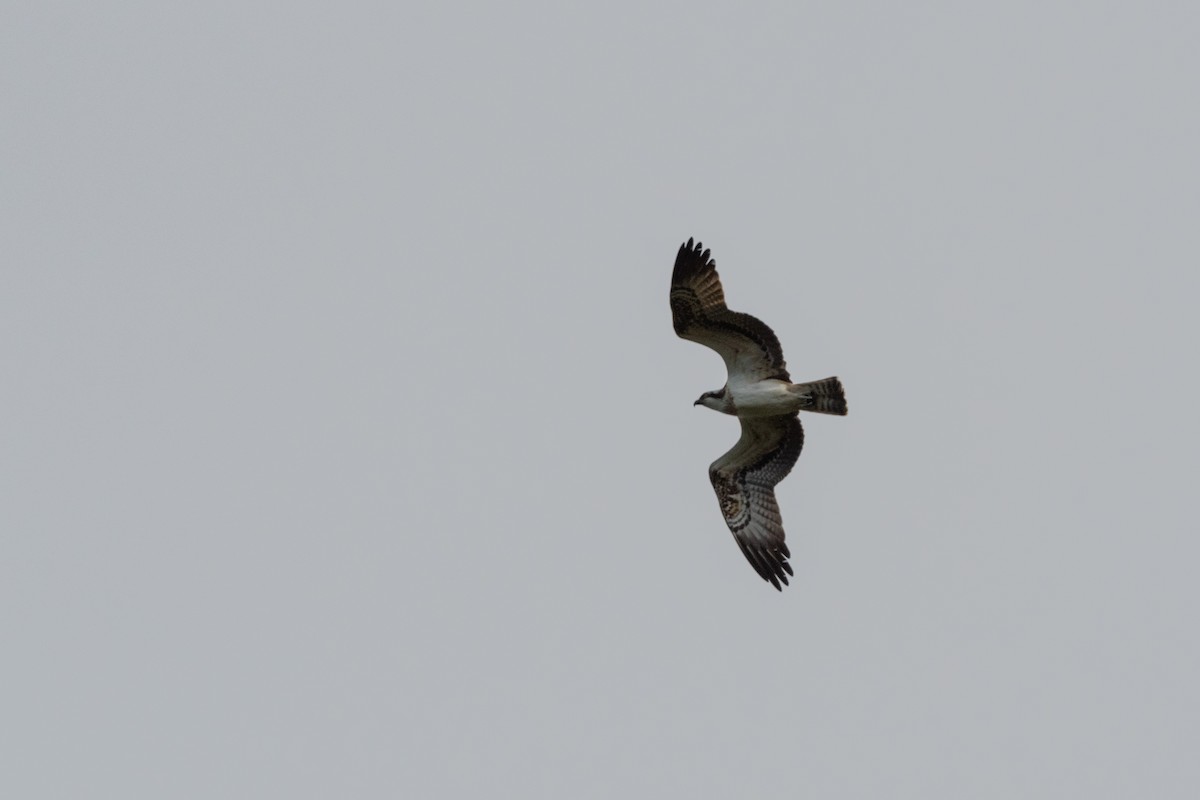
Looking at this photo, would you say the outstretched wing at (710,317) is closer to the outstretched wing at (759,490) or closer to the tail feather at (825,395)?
the tail feather at (825,395)

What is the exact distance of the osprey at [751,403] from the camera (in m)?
19.1

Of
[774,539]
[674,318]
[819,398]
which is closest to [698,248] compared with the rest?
[674,318]

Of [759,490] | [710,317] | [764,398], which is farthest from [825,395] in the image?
[759,490]

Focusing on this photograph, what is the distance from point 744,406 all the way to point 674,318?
4.18ft

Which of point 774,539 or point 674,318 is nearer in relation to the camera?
point 674,318

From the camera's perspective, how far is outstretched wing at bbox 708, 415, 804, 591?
20.5 m

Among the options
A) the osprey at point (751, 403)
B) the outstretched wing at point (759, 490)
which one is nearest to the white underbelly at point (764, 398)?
the osprey at point (751, 403)

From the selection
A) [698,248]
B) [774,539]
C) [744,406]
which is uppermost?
[698,248]

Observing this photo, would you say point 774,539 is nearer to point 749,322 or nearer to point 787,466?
point 787,466

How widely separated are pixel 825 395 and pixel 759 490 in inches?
79.1

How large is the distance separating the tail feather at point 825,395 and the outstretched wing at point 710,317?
1.16 feet

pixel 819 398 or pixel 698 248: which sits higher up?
pixel 698 248

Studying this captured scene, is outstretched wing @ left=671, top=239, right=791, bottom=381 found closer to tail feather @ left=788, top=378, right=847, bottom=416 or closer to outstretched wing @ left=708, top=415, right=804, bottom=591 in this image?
tail feather @ left=788, top=378, right=847, bottom=416

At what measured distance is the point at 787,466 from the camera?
67.5ft
